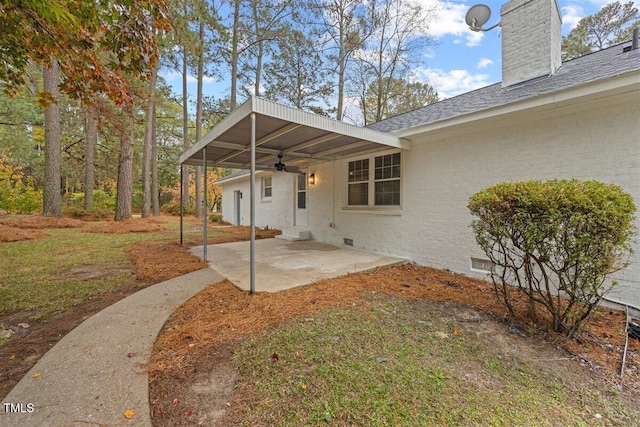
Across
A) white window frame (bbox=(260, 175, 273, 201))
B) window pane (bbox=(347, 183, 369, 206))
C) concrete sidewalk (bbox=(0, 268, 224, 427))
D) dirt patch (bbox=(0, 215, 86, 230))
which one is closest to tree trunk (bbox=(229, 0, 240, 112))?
white window frame (bbox=(260, 175, 273, 201))

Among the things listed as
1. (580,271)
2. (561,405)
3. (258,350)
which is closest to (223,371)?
(258,350)

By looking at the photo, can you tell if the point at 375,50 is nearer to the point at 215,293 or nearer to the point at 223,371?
the point at 215,293

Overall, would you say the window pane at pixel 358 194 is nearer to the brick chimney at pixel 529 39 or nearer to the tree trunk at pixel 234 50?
the brick chimney at pixel 529 39

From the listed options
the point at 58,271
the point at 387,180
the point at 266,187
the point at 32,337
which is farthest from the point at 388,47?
the point at 32,337

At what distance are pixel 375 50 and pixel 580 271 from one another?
A: 1493 cm

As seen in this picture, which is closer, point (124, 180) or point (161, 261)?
point (161, 261)

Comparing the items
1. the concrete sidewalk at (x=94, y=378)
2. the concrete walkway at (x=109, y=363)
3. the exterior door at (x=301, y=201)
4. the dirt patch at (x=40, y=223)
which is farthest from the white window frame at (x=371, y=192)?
the dirt patch at (x=40, y=223)

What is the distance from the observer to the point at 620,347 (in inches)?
103

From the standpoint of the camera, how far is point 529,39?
17.1ft

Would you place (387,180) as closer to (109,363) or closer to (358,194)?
(358,194)

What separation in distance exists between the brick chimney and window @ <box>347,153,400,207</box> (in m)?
2.82

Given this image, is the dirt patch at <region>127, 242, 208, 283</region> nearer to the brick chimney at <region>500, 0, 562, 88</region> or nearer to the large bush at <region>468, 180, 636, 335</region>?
the large bush at <region>468, 180, 636, 335</region>

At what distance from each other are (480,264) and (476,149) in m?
2.10

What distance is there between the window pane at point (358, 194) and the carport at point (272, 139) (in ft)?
2.90
